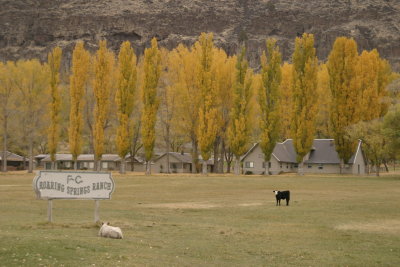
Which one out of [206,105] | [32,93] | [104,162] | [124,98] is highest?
[32,93]

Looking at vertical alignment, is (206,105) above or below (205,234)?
above

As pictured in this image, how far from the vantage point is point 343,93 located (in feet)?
184

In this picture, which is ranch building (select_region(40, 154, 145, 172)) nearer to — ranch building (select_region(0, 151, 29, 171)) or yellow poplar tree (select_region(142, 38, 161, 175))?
ranch building (select_region(0, 151, 29, 171))

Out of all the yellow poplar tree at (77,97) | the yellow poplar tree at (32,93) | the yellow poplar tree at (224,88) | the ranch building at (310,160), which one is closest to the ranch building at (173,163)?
the ranch building at (310,160)

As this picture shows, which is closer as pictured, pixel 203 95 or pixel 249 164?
pixel 203 95

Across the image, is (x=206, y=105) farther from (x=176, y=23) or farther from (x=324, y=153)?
(x=176, y=23)

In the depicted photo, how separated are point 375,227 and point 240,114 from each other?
39996 millimetres

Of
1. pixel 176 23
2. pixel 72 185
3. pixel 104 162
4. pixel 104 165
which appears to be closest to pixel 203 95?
pixel 104 162

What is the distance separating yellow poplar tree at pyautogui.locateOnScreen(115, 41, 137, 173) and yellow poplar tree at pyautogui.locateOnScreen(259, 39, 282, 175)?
1390cm

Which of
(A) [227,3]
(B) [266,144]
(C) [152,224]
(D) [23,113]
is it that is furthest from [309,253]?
(A) [227,3]

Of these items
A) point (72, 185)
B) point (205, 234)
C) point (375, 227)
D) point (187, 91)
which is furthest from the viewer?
point (187, 91)

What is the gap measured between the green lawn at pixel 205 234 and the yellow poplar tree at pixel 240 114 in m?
31.1

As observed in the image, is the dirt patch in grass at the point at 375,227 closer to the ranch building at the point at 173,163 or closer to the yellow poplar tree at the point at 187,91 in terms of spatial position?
the yellow poplar tree at the point at 187,91

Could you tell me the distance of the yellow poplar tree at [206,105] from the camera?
5684 centimetres
